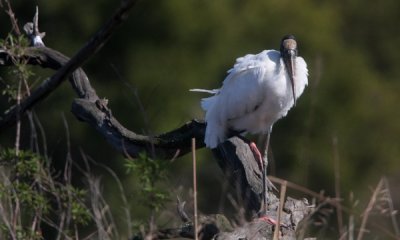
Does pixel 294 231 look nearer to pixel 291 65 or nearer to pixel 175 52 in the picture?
pixel 291 65

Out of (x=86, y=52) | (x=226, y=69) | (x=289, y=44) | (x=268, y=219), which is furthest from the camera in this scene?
(x=226, y=69)

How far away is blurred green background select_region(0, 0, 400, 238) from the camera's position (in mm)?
16031

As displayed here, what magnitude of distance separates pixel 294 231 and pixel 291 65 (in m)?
1.48

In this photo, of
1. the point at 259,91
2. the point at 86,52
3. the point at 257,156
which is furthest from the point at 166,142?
the point at 86,52

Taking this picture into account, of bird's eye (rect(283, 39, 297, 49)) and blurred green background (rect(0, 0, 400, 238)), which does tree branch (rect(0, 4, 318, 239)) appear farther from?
blurred green background (rect(0, 0, 400, 238))

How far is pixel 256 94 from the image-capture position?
271 inches

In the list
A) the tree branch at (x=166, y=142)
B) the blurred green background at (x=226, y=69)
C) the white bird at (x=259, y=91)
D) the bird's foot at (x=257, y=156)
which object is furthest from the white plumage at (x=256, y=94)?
the blurred green background at (x=226, y=69)

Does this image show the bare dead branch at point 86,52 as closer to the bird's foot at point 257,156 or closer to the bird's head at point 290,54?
the bird's foot at point 257,156

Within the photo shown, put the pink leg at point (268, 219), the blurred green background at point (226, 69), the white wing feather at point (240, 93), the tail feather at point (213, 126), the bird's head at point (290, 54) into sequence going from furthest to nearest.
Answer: the blurred green background at point (226, 69) < the white wing feather at point (240, 93) < the bird's head at point (290, 54) < the tail feather at point (213, 126) < the pink leg at point (268, 219)

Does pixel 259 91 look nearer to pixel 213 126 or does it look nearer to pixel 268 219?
pixel 213 126

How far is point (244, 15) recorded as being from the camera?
1856cm

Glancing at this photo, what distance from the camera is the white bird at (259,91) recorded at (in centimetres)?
676

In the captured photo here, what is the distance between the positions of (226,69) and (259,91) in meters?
10.3

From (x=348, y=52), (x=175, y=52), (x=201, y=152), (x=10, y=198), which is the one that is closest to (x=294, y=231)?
(x=10, y=198)
